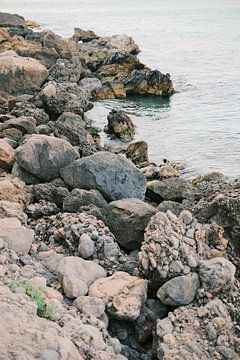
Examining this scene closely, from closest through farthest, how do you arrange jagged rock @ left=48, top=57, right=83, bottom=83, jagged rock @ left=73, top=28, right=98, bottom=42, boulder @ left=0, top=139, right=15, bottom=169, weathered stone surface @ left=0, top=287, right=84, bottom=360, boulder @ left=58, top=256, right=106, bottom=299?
weathered stone surface @ left=0, top=287, right=84, bottom=360, boulder @ left=58, top=256, right=106, bottom=299, boulder @ left=0, top=139, right=15, bottom=169, jagged rock @ left=48, top=57, right=83, bottom=83, jagged rock @ left=73, top=28, right=98, bottom=42

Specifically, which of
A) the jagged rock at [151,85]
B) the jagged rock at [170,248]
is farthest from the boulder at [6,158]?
the jagged rock at [151,85]

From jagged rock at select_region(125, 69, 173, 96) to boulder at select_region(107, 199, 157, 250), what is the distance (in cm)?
1965

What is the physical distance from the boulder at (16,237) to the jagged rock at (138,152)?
382 inches

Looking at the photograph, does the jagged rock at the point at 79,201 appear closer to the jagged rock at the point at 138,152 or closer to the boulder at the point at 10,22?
the jagged rock at the point at 138,152

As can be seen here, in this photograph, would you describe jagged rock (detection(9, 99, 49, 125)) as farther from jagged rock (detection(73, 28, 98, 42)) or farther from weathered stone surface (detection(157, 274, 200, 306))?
jagged rock (detection(73, 28, 98, 42))

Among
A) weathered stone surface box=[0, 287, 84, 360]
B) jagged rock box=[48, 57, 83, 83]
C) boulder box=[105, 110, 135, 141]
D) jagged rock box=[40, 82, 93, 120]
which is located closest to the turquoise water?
boulder box=[105, 110, 135, 141]

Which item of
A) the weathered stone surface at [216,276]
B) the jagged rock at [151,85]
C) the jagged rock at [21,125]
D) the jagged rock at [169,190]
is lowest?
the jagged rock at [151,85]

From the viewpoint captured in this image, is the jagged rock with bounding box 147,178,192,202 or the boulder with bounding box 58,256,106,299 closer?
the boulder with bounding box 58,256,106,299

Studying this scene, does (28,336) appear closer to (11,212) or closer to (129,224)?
(129,224)

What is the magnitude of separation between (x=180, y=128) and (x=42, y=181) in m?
11.6

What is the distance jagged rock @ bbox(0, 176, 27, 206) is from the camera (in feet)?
31.9

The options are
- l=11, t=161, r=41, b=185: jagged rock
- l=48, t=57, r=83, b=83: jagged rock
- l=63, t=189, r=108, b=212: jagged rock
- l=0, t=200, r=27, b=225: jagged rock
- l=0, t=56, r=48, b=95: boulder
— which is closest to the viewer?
l=0, t=200, r=27, b=225: jagged rock

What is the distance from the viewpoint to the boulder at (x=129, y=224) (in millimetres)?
8172

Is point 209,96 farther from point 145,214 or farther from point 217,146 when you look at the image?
point 145,214
